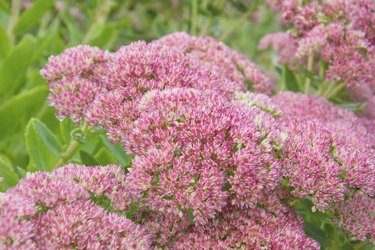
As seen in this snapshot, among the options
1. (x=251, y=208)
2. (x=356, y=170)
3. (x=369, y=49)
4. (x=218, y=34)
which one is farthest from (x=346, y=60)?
(x=218, y=34)

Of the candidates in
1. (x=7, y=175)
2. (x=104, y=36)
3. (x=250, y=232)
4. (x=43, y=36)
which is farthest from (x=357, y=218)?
(x=43, y=36)

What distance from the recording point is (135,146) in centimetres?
111

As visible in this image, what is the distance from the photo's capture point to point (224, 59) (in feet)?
5.65

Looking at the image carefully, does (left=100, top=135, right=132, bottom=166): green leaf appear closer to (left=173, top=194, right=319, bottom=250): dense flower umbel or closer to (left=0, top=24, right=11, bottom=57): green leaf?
(left=173, top=194, right=319, bottom=250): dense flower umbel

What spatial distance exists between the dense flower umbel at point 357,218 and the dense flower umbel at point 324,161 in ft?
0.23

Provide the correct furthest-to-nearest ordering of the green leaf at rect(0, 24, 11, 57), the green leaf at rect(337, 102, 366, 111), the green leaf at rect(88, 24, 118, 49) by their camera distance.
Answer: the green leaf at rect(88, 24, 118, 49) → the green leaf at rect(0, 24, 11, 57) → the green leaf at rect(337, 102, 366, 111)

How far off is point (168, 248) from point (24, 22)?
1888mm

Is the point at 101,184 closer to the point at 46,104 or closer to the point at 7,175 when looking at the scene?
the point at 7,175

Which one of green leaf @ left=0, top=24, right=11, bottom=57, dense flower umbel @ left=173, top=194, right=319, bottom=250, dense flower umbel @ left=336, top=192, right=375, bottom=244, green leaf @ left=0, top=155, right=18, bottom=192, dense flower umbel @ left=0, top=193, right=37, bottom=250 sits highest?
dense flower umbel @ left=0, top=193, right=37, bottom=250

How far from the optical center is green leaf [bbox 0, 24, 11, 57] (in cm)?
231

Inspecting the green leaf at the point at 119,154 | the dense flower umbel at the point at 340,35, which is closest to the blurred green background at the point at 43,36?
the green leaf at the point at 119,154

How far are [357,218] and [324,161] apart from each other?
20 centimetres

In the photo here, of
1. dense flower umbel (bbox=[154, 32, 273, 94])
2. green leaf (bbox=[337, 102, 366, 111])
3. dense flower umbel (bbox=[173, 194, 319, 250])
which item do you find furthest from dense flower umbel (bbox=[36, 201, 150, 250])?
green leaf (bbox=[337, 102, 366, 111])

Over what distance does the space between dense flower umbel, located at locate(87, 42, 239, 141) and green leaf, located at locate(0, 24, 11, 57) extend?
113 centimetres
